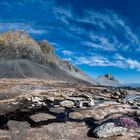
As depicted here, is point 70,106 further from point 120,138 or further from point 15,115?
point 120,138

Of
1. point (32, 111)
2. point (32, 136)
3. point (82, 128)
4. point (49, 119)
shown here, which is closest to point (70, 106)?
point (32, 111)

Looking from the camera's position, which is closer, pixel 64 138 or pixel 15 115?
pixel 64 138

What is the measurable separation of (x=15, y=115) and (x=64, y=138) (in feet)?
51.2

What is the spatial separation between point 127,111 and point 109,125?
20.4 meters

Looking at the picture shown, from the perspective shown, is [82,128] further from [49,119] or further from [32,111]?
[32,111]

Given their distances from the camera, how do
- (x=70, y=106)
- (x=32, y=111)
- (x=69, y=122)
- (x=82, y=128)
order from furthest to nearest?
(x=70, y=106) < (x=32, y=111) < (x=69, y=122) < (x=82, y=128)

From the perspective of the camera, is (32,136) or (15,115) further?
(15,115)

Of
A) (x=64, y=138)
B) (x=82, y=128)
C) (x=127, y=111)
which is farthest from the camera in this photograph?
(x=127, y=111)

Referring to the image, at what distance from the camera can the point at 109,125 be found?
120 ft

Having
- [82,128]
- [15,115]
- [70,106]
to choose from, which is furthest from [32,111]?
[82,128]

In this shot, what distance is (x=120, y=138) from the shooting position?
3419 cm

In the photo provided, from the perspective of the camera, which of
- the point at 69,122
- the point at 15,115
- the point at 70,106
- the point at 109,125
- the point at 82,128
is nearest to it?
the point at 109,125

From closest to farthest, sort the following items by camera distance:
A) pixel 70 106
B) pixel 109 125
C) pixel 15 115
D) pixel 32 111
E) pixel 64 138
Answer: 1. pixel 64 138
2. pixel 109 125
3. pixel 15 115
4. pixel 32 111
5. pixel 70 106

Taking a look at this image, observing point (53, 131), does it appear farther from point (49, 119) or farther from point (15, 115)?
point (15, 115)
